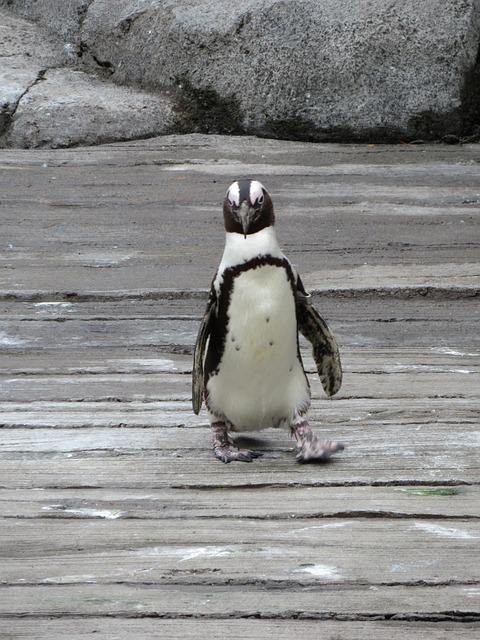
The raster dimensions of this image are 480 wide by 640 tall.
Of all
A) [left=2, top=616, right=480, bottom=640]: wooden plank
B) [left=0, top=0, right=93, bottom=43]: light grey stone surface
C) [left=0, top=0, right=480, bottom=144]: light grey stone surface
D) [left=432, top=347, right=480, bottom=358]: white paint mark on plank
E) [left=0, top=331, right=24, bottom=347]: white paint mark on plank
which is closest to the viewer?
[left=2, top=616, right=480, bottom=640]: wooden plank

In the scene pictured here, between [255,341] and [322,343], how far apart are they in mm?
246

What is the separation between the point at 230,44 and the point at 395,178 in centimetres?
157

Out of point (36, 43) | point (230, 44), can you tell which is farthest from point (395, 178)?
point (36, 43)

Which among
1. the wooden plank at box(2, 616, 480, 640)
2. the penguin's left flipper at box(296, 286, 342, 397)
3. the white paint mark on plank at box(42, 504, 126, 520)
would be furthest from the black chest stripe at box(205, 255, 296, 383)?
the wooden plank at box(2, 616, 480, 640)

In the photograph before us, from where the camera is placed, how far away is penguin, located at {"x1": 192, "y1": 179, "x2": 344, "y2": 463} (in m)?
2.78

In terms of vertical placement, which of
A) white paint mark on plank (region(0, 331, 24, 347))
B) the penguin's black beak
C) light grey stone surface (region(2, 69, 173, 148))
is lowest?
white paint mark on plank (region(0, 331, 24, 347))

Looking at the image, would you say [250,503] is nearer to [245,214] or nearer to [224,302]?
[224,302]

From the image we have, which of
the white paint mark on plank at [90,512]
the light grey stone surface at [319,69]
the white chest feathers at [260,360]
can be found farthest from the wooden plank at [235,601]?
the light grey stone surface at [319,69]

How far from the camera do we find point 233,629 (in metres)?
2.02

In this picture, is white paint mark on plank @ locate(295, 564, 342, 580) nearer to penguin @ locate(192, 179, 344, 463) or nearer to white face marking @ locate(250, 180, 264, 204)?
penguin @ locate(192, 179, 344, 463)

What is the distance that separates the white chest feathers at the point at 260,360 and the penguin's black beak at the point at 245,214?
0.11 meters

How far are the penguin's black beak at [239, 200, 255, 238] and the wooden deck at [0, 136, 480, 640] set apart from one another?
2.03ft

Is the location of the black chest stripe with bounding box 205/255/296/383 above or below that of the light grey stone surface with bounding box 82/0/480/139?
below

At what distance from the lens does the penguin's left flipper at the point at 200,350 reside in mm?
2830
